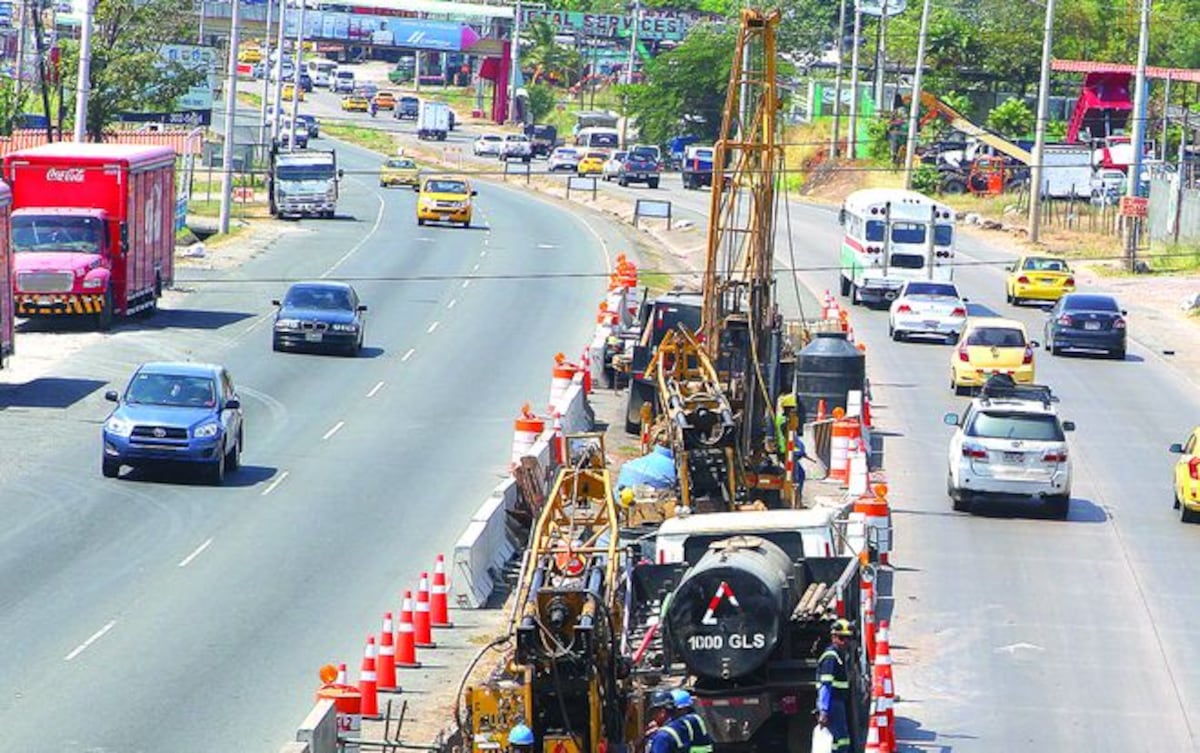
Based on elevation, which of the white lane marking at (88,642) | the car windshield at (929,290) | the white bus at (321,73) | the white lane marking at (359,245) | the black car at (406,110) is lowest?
the white lane marking at (88,642)

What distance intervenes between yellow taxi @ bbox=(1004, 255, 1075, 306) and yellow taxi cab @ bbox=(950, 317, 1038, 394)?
781 inches

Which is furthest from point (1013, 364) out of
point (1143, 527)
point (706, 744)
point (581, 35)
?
point (581, 35)

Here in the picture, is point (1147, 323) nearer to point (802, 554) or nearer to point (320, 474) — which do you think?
point (320, 474)

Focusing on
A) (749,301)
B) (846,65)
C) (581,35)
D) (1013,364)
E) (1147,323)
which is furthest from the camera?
(581,35)

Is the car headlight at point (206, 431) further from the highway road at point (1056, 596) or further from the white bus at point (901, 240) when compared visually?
the white bus at point (901, 240)

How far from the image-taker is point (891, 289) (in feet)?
A: 212

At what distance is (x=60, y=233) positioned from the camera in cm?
4906

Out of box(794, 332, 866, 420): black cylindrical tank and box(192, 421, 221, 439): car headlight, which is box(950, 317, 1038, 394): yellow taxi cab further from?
box(192, 421, 221, 439): car headlight

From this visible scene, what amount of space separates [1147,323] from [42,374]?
31517mm

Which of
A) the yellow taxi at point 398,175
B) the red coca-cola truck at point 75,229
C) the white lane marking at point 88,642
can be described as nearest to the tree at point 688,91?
the yellow taxi at point 398,175

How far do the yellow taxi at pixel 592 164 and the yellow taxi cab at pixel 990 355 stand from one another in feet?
246

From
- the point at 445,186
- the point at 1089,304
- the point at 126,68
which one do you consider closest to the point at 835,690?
the point at 1089,304

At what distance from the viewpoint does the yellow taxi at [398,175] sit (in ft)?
362

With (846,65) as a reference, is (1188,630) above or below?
below
